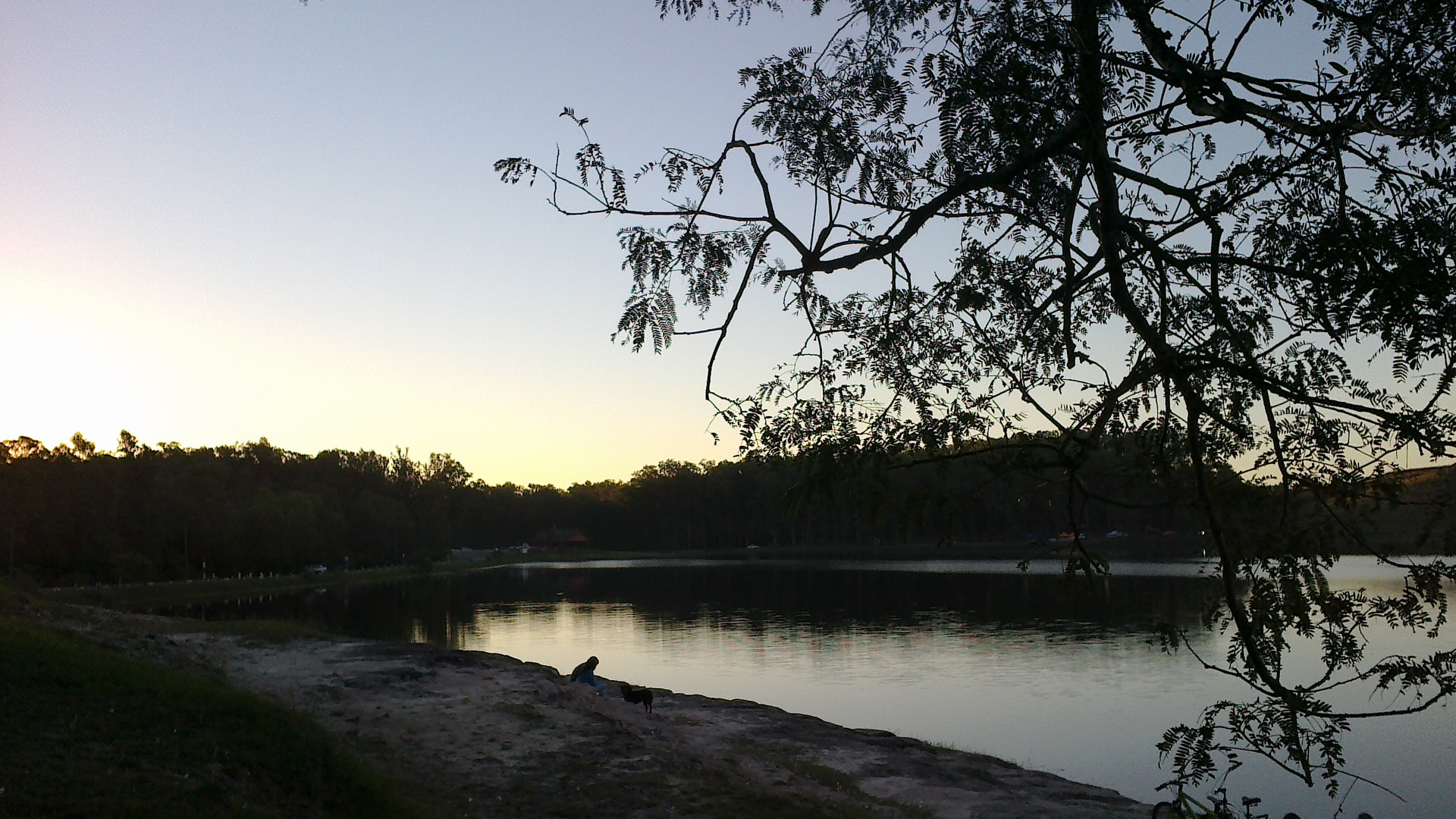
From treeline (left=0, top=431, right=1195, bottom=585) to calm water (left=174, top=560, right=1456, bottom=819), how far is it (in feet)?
2.65

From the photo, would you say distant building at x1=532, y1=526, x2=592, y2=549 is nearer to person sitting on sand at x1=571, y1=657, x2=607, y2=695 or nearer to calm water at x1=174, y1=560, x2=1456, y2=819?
calm water at x1=174, y1=560, x2=1456, y2=819

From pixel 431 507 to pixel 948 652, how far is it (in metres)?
103

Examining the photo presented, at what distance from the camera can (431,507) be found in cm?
12619

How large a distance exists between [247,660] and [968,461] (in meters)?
19.4

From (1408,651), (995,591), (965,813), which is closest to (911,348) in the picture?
(965,813)

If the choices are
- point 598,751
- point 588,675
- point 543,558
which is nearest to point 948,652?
point 588,675

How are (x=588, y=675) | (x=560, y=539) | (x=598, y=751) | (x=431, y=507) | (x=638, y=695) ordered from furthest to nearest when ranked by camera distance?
(x=560, y=539), (x=431, y=507), (x=588, y=675), (x=638, y=695), (x=598, y=751)

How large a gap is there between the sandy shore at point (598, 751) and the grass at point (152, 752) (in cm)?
152

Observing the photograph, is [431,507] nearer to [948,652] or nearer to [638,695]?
[948,652]

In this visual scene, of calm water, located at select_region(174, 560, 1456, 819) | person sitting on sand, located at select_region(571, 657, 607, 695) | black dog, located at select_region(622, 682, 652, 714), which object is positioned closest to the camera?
black dog, located at select_region(622, 682, 652, 714)

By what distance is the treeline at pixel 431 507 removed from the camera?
15.3 feet

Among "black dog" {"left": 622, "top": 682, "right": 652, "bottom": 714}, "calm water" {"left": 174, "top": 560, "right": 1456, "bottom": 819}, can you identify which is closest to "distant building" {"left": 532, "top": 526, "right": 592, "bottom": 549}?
"calm water" {"left": 174, "top": 560, "right": 1456, "bottom": 819}

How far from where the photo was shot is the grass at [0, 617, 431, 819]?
7.30 meters

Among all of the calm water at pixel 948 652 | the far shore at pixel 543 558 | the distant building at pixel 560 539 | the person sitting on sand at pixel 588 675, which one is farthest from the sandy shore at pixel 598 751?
the distant building at pixel 560 539
